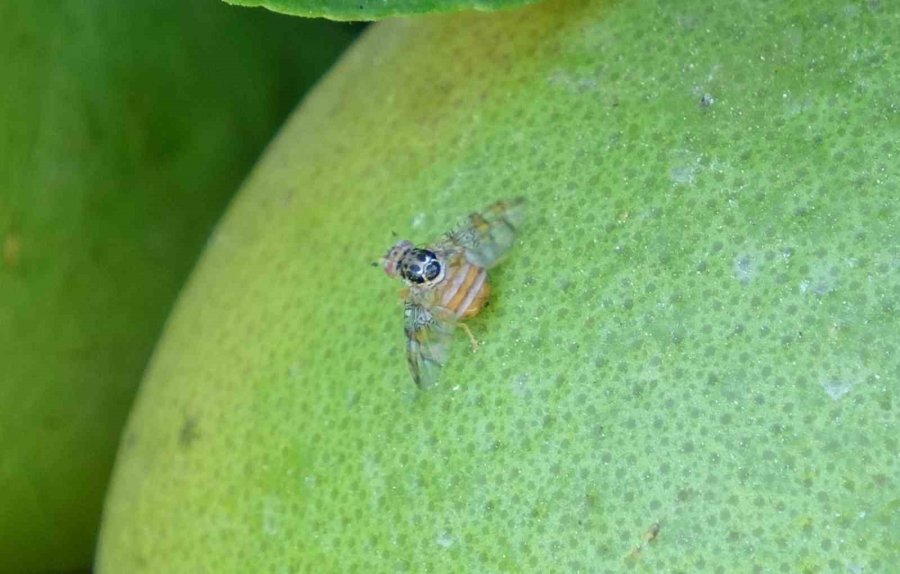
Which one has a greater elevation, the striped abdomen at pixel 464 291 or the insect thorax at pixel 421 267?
the insect thorax at pixel 421 267

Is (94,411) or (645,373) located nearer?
(645,373)

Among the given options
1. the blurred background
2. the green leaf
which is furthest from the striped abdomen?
the blurred background

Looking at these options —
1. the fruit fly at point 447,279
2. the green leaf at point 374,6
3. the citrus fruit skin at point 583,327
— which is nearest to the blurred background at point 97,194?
the citrus fruit skin at point 583,327

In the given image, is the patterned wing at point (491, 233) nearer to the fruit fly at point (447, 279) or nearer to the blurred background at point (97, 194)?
the fruit fly at point (447, 279)

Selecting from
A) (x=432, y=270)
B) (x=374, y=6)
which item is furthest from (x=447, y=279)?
(x=374, y=6)

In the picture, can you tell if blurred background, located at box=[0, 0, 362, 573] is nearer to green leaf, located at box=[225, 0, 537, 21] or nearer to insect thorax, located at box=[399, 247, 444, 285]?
green leaf, located at box=[225, 0, 537, 21]

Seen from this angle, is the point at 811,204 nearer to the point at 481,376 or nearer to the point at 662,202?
the point at 662,202

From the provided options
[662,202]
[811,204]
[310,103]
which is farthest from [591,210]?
[310,103]

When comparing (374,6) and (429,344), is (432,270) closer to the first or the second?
(429,344)

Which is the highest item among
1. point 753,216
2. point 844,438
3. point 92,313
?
point 92,313
